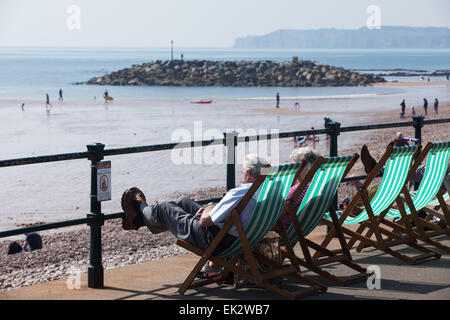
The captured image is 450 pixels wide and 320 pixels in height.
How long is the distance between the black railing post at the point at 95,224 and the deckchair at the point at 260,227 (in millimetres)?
663

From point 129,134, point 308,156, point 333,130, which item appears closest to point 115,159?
point 129,134

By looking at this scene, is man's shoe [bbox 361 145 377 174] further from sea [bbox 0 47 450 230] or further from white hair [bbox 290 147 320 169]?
sea [bbox 0 47 450 230]

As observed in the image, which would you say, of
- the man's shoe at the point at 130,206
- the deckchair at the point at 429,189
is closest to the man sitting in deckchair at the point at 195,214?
the man's shoe at the point at 130,206

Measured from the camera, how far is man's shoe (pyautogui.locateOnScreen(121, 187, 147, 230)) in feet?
16.3

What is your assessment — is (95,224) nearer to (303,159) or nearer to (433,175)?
(303,159)

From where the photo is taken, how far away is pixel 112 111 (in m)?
49.2

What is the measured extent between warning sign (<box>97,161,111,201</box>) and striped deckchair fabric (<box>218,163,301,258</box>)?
101 cm

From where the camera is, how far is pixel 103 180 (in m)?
4.93

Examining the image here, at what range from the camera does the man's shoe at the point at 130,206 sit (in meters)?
4.98

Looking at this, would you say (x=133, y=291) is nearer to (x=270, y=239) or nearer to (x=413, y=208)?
(x=270, y=239)

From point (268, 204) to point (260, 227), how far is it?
0.15m

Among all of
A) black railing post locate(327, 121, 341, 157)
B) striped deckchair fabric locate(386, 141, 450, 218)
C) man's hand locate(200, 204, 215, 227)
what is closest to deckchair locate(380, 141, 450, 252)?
striped deckchair fabric locate(386, 141, 450, 218)

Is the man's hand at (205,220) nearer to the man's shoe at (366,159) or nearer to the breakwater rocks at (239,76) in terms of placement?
the man's shoe at (366,159)
